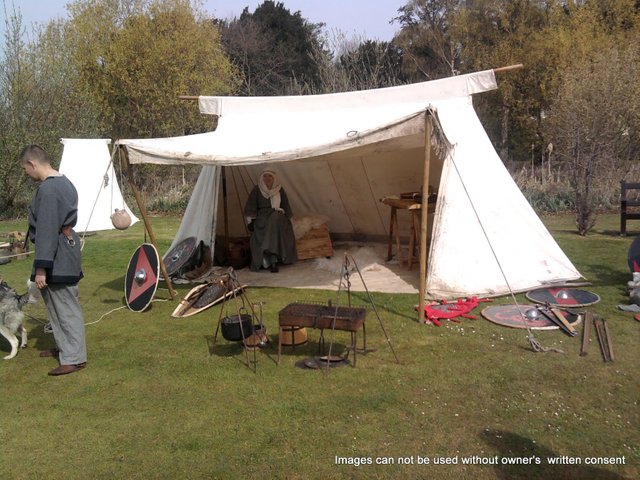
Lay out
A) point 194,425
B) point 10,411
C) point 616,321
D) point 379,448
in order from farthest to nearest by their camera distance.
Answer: point 616,321 < point 10,411 < point 194,425 < point 379,448

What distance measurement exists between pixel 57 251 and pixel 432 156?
447cm

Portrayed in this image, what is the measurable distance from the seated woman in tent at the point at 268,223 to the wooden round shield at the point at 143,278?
1856mm

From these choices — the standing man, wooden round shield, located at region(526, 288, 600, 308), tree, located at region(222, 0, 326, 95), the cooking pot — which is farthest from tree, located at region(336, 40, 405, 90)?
the standing man

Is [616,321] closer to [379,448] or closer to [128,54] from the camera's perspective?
[379,448]

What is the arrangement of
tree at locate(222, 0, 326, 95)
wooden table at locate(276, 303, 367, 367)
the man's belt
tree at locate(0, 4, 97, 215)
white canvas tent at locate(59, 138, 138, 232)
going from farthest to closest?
tree at locate(222, 0, 326, 95), tree at locate(0, 4, 97, 215), white canvas tent at locate(59, 138, 138, 232), the man's belt, wooden table at locate(276, 303, 367, 367)

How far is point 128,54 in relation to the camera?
56.2 feet

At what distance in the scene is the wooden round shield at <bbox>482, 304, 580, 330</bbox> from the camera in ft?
15.1

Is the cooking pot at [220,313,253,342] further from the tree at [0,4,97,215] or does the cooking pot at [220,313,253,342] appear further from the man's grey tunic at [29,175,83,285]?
the tree at [0,4,97,215]

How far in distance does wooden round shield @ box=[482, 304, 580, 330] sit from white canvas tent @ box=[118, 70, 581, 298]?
38 centimetres

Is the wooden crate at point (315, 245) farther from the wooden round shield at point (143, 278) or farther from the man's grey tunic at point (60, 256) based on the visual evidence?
the man's grey tunic at point (60, 256)

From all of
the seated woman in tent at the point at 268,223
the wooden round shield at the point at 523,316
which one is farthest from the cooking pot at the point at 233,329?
the seated woman in tent at the point at 268,223

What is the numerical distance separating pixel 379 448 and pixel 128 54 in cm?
1687

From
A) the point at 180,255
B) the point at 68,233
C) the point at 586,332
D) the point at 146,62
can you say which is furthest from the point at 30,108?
the point at 586,332

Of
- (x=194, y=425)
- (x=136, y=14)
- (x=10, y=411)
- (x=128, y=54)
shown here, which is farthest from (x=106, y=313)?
(x=136, y=14)
